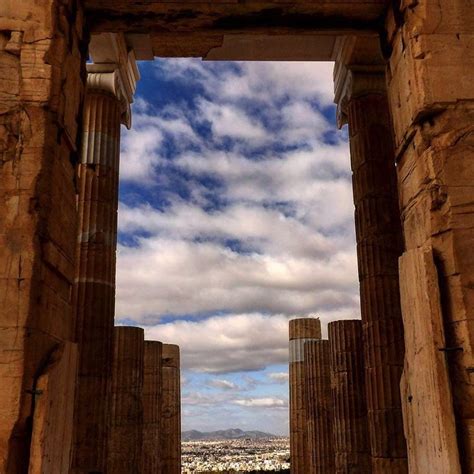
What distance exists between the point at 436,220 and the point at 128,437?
10.6 meters

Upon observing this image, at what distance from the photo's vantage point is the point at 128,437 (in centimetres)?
1360

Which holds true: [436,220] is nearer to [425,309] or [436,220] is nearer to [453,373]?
[425,309]

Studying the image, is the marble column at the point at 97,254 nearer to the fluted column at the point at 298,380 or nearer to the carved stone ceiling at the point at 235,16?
the carved stone ceiling at the point at 235,16

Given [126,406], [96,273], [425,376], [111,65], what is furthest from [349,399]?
[425,376]

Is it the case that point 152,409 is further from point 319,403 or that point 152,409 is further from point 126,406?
point 319,403

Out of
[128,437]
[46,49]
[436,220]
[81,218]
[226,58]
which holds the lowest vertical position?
[128,437]

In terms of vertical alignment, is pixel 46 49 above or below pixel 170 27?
below

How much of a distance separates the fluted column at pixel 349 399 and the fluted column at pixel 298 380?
23.8ft

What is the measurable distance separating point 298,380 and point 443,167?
59.8 ft

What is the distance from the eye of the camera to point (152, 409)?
17484mm

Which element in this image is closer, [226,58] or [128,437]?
[226,58]

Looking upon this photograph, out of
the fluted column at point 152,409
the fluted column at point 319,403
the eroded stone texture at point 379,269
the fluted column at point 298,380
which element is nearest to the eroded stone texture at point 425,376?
the eroded stone texture at point 379,269

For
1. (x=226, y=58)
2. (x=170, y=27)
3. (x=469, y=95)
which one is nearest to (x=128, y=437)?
(x=226, y=58)

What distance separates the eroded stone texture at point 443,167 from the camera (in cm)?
468
